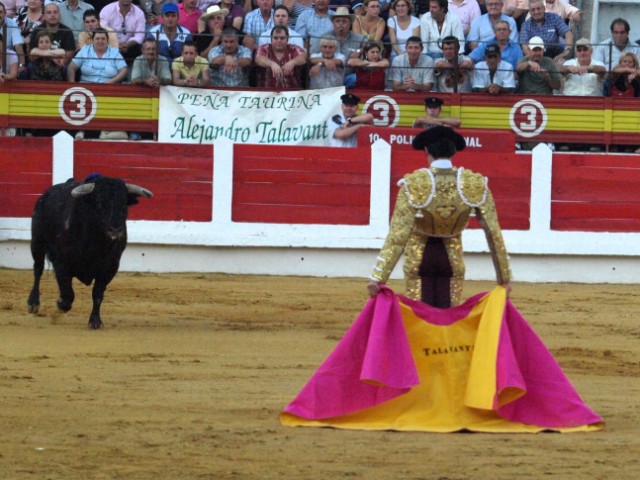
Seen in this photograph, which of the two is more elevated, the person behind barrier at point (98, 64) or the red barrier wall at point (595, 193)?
the person behind barrier at point (98, 64)

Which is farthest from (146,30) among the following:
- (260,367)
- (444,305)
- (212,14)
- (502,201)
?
(444,305)

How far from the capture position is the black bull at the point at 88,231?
8.20 metres

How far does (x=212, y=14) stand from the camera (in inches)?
479

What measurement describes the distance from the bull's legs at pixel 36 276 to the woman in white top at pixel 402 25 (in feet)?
14.0

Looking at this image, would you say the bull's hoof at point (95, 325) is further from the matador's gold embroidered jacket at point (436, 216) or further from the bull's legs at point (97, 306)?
the matador's gold embroidered jacket at point (436, 216)

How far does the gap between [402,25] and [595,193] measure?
2.22m

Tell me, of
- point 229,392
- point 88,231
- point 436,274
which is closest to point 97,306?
point 88,231

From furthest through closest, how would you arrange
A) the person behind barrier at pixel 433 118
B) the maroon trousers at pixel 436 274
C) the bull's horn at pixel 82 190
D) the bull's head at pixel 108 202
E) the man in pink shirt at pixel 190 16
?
the man in pink shirt at pixel 190 16, the person behind barrier at pixel 433 118, the bull's horn at pixel 82 190, the bull's head at pixel 108 202, the maroon trousers at pixel 436 274

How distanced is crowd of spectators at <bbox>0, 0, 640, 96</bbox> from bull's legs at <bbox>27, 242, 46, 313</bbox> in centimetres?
318

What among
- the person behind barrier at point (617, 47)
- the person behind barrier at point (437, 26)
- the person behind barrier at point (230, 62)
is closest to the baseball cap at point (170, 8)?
the person behind barrier at point (230, 62)

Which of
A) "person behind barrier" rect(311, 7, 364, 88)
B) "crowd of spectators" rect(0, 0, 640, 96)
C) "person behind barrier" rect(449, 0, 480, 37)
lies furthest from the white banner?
"person behind barrier" rect(449, 0, 480, 37)

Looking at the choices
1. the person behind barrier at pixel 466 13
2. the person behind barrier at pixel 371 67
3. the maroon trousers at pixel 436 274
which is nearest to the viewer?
Result: the maroon trousers at pixel 436 274

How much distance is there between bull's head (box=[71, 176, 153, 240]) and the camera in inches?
319

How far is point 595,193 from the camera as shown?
11.8 meters
